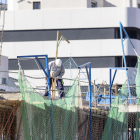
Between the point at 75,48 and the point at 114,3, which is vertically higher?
the point at 114,3

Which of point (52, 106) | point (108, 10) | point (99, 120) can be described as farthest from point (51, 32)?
point (52, 106)

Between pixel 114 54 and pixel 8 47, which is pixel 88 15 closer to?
pixel 114 54

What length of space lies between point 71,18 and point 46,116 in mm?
21565

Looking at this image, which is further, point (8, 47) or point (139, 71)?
point (8, 47)

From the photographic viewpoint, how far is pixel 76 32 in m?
31.0

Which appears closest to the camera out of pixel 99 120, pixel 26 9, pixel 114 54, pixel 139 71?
pixel 99 120

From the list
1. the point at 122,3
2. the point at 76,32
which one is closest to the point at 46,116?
the point at 76,32

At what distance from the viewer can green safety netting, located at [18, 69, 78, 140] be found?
32.4 ft

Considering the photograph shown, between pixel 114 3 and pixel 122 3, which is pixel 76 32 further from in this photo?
pixel 122 3

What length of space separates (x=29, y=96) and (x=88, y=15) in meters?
21.8

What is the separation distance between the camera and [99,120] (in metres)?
14.8

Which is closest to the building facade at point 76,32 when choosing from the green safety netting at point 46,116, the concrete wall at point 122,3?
the concrete wall at point 122,3

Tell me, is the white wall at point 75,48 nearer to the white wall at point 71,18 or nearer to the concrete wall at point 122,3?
the white wall at point 71,18

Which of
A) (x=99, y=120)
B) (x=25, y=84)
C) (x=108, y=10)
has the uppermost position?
(x=108, y=10)
